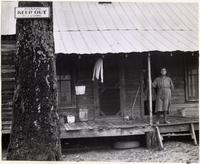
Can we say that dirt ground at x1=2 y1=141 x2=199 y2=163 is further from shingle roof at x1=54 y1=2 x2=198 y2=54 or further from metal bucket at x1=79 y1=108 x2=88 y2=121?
shingle roof at x1=54 y1=2 x2=198 y2=54

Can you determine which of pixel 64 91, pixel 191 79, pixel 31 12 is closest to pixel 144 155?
pixel 64 91

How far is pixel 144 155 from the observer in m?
9.24

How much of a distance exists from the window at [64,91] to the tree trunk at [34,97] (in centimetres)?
576

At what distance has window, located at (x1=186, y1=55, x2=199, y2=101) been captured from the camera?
40.0 feet

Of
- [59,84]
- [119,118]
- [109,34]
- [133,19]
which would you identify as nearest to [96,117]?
[119,118]

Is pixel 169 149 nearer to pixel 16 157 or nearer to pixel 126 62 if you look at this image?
pixel 126 62

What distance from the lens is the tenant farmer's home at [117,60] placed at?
10.4 metres

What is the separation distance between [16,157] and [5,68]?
205 inches

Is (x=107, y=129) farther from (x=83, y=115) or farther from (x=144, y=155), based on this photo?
(x=83, y=115)

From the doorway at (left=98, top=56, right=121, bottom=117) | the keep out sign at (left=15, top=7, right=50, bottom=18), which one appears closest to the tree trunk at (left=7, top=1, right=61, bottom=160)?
the keep out sign at (left=15, top=7, right=50, bottom=18)

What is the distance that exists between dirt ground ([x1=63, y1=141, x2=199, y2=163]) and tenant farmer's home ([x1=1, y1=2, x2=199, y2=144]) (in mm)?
597

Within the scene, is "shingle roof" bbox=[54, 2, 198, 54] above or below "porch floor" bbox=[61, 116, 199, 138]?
above

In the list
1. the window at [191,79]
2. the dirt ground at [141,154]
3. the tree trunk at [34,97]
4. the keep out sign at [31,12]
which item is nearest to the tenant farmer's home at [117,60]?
the window at [191,79]

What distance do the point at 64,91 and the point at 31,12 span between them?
20.2 ft
